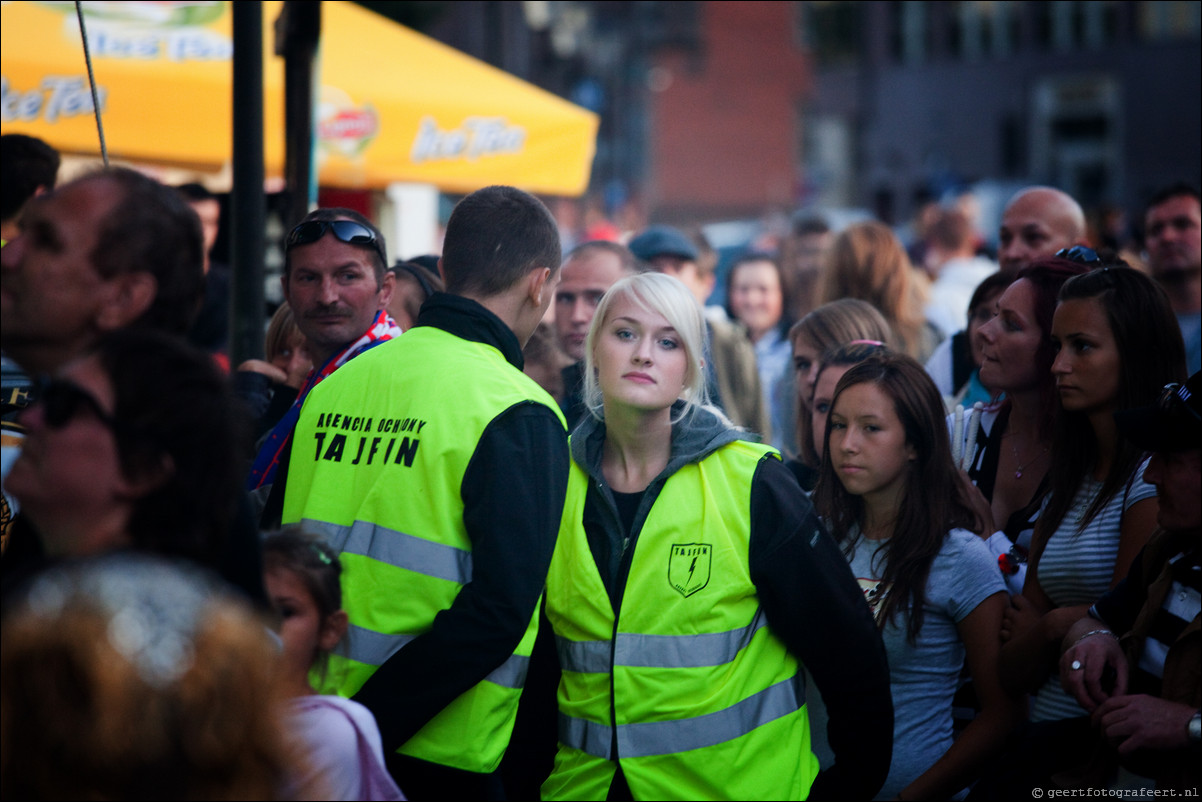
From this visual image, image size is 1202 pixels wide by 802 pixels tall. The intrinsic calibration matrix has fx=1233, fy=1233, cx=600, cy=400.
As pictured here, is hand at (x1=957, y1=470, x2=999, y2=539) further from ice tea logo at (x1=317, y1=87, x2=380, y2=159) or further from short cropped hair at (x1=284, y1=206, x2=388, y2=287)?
ice tea logo at (x1=317, y1=87, x2=380, y2=159)

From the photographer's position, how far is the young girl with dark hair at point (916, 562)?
123 inches

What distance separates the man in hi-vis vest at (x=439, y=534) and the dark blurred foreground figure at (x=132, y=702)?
44.1 inches

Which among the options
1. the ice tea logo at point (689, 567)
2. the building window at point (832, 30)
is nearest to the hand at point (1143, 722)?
the ice tea logo at point (689, 567)

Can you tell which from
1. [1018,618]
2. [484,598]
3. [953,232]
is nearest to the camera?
[484,598]

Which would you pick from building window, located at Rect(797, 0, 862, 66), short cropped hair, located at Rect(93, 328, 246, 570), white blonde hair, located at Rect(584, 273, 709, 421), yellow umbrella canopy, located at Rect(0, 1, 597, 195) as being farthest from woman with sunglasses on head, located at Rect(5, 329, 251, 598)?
building window, located at Rect(797, 0, 862, 66)

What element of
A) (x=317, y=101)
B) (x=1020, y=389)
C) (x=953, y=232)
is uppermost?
(x=317, y=101)

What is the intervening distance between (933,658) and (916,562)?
0.82ft

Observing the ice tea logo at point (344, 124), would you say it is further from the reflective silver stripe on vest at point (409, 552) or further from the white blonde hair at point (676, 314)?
the reflective silver stripe on vest at point (409, 552)

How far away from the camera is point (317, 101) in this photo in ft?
16.3

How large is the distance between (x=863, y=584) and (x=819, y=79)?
149 feet

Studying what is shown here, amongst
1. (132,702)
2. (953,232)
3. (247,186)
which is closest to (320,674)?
(132,702)

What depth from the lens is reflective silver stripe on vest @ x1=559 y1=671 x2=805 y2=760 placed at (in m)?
2.60

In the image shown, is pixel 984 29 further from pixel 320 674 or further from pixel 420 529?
pixel 320 674

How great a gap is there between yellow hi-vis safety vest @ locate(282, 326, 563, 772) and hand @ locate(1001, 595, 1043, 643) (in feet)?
4.13
